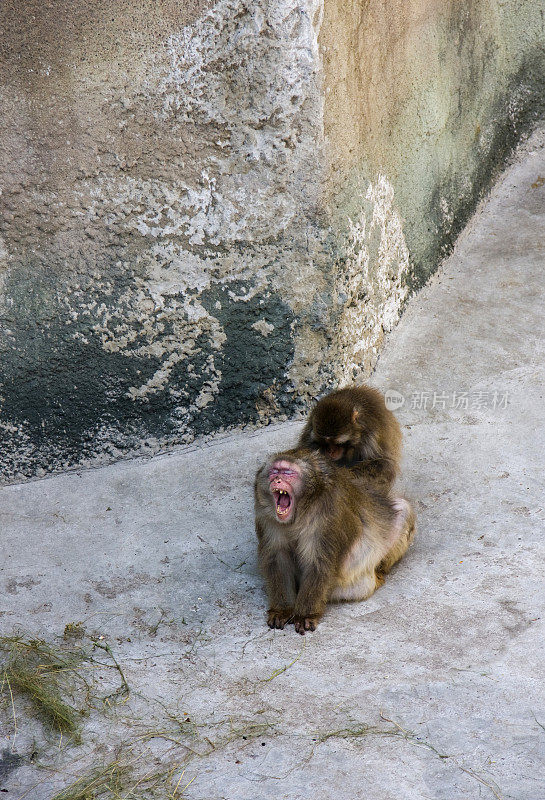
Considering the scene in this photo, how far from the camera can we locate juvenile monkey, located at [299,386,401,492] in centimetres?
455

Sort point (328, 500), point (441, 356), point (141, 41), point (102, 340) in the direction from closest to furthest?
point (328, 500)
point (141, 41)
point (102, 340)
point (441, 356)

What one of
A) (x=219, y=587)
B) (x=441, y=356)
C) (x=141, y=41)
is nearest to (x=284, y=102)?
(x=141, y=41)

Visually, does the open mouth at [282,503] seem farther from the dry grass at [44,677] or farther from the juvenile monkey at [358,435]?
the dry grass at [44,677]

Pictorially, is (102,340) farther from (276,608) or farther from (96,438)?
(276,608)

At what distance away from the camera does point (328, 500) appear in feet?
13.4

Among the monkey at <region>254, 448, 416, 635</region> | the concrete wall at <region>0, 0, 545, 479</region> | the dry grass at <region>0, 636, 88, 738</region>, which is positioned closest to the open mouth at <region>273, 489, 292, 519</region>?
the monkey at <region>254, 448, 416, 635</region>

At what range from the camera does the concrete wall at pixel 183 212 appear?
15.7 feet

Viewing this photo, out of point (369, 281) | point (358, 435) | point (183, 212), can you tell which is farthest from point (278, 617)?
point (369, 281)

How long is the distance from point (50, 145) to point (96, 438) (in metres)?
1.73

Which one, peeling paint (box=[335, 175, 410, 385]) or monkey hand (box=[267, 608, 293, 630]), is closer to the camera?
monkey hand (box=[267, 608, 293, 630])

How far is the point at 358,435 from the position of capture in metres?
4.62

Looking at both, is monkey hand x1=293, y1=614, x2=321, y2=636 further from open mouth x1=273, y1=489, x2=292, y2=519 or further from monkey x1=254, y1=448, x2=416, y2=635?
open mouth x1=273, y1=489, x2=292, y2=519

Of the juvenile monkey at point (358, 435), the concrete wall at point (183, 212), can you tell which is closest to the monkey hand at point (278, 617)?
the juvenile monkey at point (358, 435)

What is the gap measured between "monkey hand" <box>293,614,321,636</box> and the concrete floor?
69 mm
